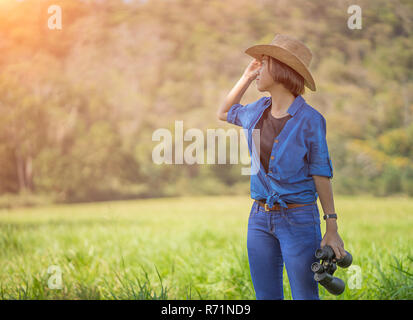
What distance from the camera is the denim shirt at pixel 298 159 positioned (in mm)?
2100

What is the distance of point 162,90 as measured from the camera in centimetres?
1573

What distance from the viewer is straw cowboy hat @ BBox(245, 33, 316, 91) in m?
2.18

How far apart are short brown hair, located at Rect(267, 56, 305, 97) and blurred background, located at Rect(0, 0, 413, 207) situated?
443 inches

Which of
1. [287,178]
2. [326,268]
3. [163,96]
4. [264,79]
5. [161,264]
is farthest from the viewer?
[163,96]

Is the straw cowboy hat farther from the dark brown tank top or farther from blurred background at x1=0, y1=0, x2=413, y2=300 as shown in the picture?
blurred background at x1=0, y1=0, x2=413, y2=300

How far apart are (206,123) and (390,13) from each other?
22.6 ft

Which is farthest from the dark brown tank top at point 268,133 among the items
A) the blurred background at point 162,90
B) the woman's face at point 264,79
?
the blurred background at point 162,90

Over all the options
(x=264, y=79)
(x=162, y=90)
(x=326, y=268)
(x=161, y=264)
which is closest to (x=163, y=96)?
(x=162, y=90)

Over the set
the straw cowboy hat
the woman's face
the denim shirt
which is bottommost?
the denim shirt

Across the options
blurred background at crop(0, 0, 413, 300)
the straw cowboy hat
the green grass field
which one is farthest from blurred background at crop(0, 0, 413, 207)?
the straw cowboy hat

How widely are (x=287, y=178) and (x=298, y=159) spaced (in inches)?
4.2

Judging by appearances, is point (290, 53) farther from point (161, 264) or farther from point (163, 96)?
point (163, 96)

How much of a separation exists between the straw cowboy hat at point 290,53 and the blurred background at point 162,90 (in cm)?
1124
